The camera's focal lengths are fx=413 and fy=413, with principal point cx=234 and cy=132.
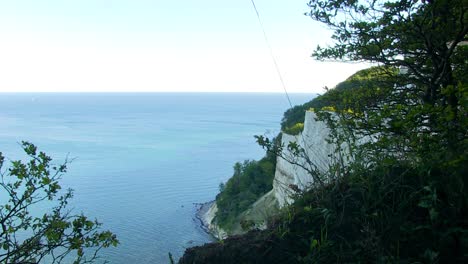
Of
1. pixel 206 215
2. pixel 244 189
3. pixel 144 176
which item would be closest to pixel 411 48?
pixel 244 189

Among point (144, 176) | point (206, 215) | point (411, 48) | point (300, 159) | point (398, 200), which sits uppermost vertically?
point (411, 48)

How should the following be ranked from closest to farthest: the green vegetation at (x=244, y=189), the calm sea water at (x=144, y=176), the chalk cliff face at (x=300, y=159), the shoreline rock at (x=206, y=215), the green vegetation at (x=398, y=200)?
the green vegetation at (x=398, y=200), the chalk cliff face at (x=300, y=159), the calm sea water at (x=144, y=176), the green vegetation at (x=244, y=189), the shoreline rock at (x=206, y=215)

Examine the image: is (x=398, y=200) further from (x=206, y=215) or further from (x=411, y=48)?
(x=206, y=215)

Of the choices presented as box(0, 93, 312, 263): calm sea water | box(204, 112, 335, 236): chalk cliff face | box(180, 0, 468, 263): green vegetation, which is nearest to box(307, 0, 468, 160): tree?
box(180, 0, 468, 263): green vegetation

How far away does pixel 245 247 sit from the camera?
3.94 m

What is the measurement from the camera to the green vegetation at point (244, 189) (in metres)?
42.4

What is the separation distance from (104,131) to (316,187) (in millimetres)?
119960

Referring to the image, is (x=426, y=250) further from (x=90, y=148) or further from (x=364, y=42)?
(x=90, y=148)

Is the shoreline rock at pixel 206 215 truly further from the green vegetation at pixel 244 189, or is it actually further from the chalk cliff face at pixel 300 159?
the chalk cliff face at pixel 300 159

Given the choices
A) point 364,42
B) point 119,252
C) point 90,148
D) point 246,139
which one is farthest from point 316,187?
point 246,139

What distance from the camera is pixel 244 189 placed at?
47219 millimetres

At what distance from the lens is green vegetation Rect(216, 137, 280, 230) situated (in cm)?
4242

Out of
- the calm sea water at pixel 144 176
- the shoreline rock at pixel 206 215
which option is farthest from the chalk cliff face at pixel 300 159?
the calm sea water at pixel 144 176

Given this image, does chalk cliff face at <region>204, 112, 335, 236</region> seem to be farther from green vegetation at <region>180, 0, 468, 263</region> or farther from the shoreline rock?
the shoreline rock
